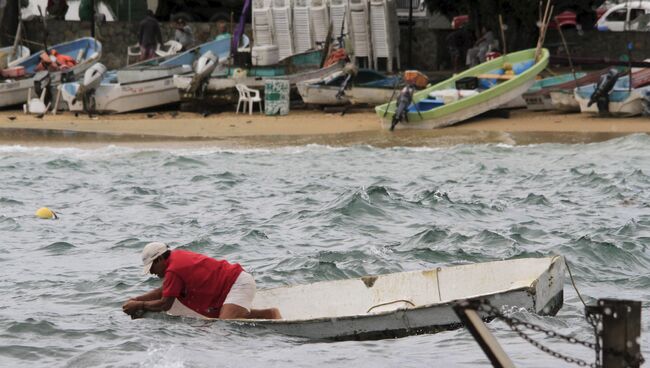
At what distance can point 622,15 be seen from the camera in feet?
130

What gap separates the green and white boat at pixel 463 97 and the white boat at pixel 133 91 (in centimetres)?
614

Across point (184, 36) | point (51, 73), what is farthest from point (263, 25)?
point (51, 73)

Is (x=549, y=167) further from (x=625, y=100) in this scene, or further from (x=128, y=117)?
(x=128, y=117)

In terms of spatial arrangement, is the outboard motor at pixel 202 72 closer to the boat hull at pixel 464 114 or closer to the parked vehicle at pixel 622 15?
the boat hull at pixel 464 114

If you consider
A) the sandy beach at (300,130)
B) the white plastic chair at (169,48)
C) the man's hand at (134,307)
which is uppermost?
the man's hand at (134,307)

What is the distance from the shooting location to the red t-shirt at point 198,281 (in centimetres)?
1140

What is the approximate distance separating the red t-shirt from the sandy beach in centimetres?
1536

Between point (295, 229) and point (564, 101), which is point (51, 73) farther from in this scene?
point (295, 229)

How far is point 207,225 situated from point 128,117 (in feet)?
43.3

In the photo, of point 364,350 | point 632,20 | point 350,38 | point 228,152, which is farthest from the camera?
point 632,20

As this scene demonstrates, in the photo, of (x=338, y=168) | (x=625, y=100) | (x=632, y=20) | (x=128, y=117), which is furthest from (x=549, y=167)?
(x=632, y=20)

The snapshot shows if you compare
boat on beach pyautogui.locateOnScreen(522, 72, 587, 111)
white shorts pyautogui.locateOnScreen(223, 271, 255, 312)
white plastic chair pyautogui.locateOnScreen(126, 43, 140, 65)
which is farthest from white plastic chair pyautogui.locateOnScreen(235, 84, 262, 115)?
white shorts pyautogui.locateOnScreen(223, 271, 255, 312)

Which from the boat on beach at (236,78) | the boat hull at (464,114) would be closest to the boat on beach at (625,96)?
the boat hull at (464,114)

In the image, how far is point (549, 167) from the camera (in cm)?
2372
